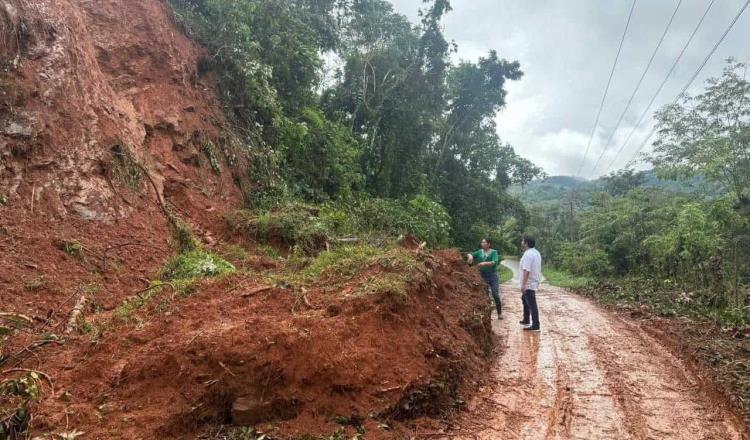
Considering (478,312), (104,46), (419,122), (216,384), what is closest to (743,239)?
(478,312)

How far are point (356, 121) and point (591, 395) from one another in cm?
2042

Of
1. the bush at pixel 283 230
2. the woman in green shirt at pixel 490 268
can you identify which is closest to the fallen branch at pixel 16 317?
the bush at pixel 283 230

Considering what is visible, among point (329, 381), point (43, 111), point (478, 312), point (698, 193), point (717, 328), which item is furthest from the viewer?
point (698, 193)

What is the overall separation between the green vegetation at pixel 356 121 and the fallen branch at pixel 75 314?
179 inches

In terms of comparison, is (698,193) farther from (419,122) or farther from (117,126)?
(117,126)

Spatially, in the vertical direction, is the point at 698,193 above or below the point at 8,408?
above

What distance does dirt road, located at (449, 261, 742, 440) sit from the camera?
4.57 meters

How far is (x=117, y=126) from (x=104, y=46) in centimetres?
294

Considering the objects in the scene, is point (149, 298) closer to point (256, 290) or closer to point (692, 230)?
point (256, 290)

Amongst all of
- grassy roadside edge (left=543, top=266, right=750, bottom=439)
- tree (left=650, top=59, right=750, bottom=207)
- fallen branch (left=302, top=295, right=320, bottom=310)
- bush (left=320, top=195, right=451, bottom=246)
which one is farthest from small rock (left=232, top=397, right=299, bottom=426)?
tree (left=650, top=59, right=750, bottom=207)

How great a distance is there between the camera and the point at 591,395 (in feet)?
17.9

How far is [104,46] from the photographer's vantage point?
34.0 ft

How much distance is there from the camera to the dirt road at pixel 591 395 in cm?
457

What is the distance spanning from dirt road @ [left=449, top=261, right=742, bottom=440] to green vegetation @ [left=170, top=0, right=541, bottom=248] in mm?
5053
